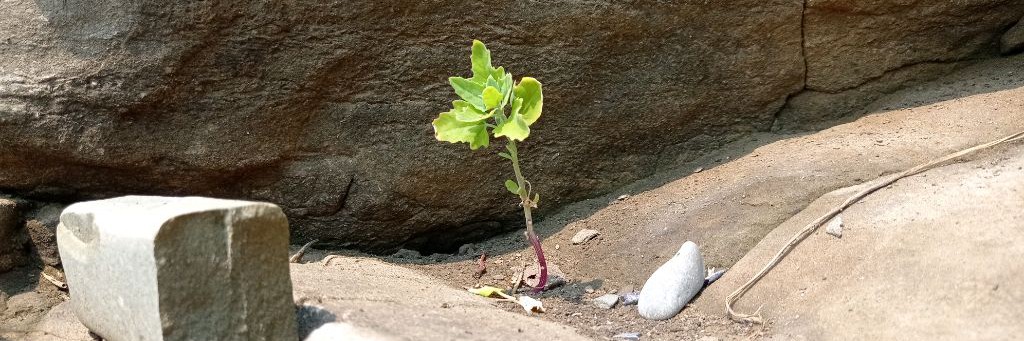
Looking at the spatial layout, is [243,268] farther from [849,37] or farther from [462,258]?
[849,37]

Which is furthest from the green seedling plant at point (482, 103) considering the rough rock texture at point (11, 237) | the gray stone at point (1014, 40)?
the gray stone at point (1014, 40)

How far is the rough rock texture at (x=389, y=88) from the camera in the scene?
3311 millimetres

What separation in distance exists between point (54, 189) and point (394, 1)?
138 cm

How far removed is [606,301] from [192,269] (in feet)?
4.52

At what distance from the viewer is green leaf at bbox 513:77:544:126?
2.96 metres

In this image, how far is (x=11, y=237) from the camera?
341 cm

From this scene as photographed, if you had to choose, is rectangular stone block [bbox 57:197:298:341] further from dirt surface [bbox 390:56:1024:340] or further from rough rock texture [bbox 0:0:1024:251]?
rough rock texture [bbox 0:0:1024:251]

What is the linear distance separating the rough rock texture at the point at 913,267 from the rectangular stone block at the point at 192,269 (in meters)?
1.28

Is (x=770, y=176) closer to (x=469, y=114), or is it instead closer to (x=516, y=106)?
(x=516, y=106)

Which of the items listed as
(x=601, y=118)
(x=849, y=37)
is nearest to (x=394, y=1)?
(x=601, y=118)

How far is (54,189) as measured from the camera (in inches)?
137

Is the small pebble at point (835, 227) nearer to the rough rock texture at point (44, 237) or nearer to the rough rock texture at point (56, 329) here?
the rough rock texture at point (56, 329)

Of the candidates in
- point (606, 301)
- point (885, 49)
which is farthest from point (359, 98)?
point (885, 49)

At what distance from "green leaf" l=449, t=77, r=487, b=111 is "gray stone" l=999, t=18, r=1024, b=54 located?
2.33 metres
